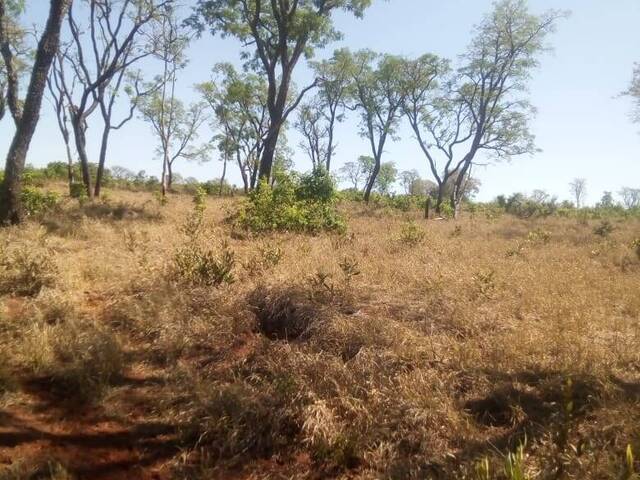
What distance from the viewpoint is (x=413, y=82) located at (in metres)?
23.4

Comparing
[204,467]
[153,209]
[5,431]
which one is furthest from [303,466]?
[153,209]

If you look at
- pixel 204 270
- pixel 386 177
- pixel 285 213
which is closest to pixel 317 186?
pixel 285 213

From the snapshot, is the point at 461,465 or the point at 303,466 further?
the point at 303,466

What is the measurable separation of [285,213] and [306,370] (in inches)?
243

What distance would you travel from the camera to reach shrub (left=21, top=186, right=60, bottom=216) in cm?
817

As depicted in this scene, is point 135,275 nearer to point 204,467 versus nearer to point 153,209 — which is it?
point 204,467

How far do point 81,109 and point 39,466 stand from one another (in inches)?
541

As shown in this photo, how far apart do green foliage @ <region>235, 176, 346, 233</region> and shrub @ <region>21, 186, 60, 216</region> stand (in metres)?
4.15

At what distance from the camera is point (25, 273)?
4.44m

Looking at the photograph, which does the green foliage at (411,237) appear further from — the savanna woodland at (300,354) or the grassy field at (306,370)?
the grassy field at (306,370)

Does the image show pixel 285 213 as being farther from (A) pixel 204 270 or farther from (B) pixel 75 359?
(B) pixel 75 359

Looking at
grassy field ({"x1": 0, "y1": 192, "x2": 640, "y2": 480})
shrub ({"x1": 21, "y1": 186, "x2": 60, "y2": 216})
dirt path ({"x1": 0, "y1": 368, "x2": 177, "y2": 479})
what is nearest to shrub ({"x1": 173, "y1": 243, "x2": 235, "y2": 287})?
grassy field ({"x1": 0, "y1": 192, "x2": 640, "y2": 480})

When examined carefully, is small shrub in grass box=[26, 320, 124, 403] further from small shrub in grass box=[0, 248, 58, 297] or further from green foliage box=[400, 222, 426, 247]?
green foliage box=[400, 222, 426, 247]

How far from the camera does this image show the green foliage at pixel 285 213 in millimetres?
8891
